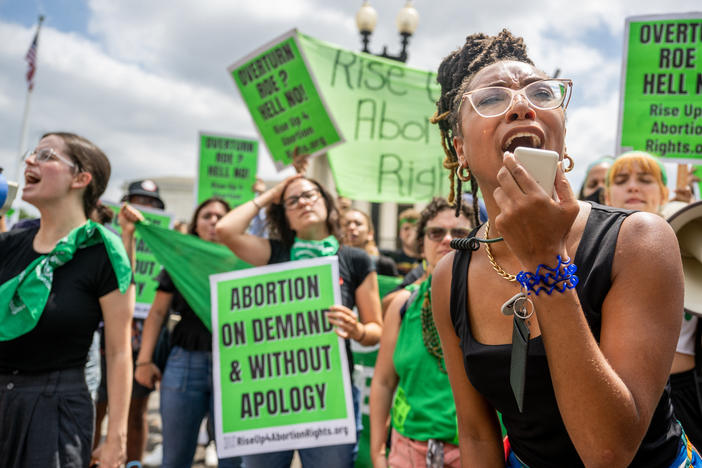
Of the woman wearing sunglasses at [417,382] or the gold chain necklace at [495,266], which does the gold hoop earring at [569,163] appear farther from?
the woman wearing sunglasses at [417,382]

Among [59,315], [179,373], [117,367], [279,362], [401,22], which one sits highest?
[401,22]

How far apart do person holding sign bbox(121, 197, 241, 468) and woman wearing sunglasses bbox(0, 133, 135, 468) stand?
1.03 metres

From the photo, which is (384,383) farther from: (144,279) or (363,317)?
(144,279)

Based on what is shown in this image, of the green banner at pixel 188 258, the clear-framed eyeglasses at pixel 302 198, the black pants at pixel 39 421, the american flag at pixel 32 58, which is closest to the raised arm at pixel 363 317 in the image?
the clear-framed eyeglasses at pixel 302 198

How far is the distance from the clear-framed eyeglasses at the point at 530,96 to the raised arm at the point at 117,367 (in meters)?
1.82

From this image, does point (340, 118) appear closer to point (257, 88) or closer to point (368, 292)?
point (257, 88)

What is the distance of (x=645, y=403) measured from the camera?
0.93 m

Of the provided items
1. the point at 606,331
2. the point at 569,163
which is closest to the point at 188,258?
the point at 569,163

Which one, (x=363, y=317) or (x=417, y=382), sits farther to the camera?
(x=363, y=317)

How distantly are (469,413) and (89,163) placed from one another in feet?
→ 6.80

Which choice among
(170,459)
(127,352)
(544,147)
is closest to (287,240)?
(127,352)

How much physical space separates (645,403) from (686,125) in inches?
144

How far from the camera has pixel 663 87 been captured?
3982 millimetres

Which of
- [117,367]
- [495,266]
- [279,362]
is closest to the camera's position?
[495,266]
